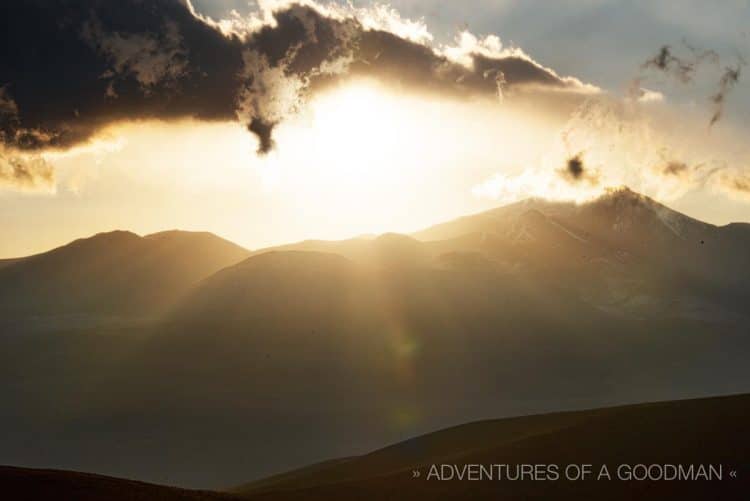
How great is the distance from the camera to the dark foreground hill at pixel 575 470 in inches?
1897

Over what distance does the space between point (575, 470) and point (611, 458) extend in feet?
9.74


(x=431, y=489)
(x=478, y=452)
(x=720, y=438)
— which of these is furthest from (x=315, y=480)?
(x=720, y=438)

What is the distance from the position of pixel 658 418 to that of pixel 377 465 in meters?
34.2

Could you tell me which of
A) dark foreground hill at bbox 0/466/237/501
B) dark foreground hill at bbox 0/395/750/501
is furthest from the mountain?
dark foreground hill at bbox 0/466/237/501

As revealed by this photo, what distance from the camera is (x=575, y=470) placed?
Answer: 191 feet

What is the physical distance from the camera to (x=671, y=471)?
54.3m

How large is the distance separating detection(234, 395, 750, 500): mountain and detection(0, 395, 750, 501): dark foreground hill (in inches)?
2.7

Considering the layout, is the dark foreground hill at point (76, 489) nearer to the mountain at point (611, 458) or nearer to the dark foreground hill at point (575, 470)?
the dark foreground hill at point (575, 470)

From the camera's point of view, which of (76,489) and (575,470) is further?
(575,470)

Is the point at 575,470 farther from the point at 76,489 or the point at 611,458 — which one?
the point at 76,489

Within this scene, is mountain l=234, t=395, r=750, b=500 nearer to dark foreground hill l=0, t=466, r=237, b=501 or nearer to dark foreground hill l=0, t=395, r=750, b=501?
dark foreground hill l=0, t=395, r=750, b=501

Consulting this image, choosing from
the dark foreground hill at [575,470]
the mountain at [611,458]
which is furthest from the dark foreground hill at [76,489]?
the mountain at [611,458]

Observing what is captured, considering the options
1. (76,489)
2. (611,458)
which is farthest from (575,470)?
(76,489)

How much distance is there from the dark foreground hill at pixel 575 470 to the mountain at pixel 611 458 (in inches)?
2.7
